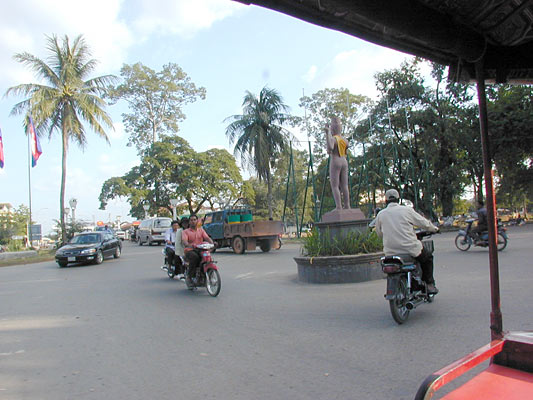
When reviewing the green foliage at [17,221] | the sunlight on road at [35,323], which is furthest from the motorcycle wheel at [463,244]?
the green foliage at [17,221]

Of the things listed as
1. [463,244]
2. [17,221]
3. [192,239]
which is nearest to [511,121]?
[463,244]

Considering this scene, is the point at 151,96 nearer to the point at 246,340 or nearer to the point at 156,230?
the point at 156,230

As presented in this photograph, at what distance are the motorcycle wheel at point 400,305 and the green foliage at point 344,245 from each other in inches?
142

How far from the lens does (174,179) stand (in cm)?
4078

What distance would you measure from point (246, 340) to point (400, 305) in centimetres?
202

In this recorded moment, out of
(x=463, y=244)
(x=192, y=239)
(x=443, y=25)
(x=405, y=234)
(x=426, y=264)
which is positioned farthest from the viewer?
(x=463, y=244)

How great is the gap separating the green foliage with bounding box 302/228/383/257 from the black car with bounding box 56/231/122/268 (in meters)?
11.2

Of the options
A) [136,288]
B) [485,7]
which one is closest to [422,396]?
[485,7]

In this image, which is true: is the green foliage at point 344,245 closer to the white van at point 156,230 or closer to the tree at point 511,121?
the tree at point 511,121

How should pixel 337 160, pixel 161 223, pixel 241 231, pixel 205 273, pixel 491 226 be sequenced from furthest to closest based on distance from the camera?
1. pixel 161 223
2. pixel 241 231
3. pixel 337 160
4. pixel 205 273
5. pixel 491 226

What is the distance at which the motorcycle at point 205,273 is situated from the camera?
28.2 ft

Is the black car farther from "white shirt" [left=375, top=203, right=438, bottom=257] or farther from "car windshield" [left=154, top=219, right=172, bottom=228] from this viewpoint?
"white shirt" [left=375, top=203, right=438, bottom=257]

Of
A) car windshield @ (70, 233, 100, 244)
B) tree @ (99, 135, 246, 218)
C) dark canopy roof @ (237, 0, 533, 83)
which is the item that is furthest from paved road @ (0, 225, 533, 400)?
tree @ (99, 135, 246, 218)

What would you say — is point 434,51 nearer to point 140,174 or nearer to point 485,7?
point 485,7
